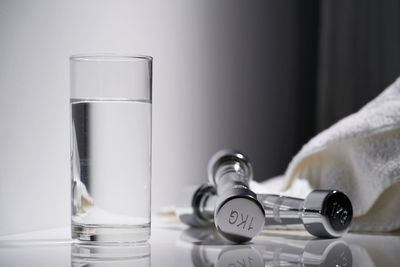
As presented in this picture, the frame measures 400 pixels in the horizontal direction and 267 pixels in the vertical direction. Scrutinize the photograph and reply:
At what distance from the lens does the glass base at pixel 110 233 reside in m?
0.71

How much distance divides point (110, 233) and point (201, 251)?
0.11m

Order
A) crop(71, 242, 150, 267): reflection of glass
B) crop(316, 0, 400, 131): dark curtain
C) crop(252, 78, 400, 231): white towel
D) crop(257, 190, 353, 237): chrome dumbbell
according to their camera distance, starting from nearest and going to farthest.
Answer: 1. crop(71, 242, 150, 267): reflection of glass
2. crop(257, 190, 353, 237): chrome dumbbell
3. crop(252, 78, 400, 231): white towel
4. crop(316, 0, 400, 131): dark curtain

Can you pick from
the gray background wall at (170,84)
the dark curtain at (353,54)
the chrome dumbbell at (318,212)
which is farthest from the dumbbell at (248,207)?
the dark curtain at (353,54)

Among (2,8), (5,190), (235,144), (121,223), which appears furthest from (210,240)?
(235,144)

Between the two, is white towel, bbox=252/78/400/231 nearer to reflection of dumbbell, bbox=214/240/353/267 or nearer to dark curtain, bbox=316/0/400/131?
reflection of dumbbell, bbox=214/240/353/267

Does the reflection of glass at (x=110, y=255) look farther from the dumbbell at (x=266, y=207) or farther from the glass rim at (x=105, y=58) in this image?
the glass rim at (x=105, y=58)

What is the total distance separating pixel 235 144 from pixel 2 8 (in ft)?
2.12

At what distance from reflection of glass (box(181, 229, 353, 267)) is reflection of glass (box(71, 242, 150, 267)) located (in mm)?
58

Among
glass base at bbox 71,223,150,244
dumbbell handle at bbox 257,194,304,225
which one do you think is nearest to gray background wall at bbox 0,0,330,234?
glass base at bbox 71,223,150,244

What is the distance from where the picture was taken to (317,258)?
2.31 feet

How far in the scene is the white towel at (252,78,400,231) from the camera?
0.93m

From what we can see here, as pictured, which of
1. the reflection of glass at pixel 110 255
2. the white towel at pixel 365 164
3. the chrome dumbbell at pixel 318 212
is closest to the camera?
the reflection of glass at pixel 110 255

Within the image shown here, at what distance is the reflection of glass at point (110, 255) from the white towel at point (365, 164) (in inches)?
12.0

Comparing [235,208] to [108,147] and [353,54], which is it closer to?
[108,147]
